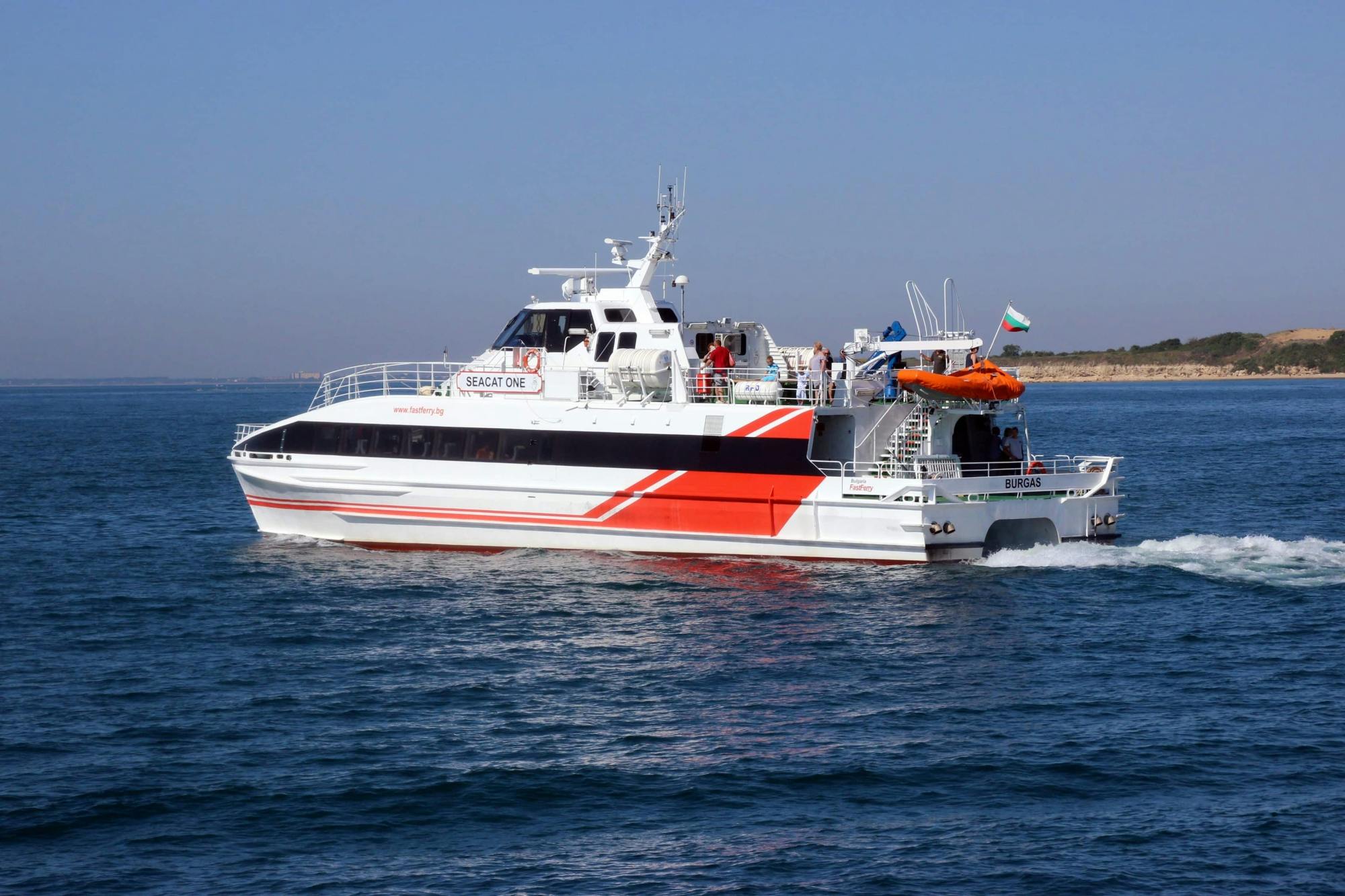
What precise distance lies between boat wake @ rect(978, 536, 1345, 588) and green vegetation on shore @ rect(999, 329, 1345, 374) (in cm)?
12671

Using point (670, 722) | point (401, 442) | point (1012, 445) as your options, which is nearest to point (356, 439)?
point (401, 442)

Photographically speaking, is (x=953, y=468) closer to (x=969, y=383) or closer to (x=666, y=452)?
(x=969, y=383)

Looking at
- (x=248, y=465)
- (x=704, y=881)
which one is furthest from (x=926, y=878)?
(x=248, y=465)

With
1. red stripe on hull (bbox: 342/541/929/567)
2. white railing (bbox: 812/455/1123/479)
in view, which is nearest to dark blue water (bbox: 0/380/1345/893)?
red stripe on hull (bbox: 342/541/929/567)

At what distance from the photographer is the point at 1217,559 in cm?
2142

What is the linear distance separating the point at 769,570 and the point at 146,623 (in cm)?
923

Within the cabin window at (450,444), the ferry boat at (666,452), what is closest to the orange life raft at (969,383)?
the ferry boat at (666,452)

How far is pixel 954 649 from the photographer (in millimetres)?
16359

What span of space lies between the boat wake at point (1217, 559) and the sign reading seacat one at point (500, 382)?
26.9 feet

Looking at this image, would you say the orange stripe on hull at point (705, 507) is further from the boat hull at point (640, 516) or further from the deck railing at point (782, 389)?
the deck railing at point (782, 389)

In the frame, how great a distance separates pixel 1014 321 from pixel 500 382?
29.1 feet

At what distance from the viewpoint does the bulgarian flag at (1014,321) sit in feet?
70.7

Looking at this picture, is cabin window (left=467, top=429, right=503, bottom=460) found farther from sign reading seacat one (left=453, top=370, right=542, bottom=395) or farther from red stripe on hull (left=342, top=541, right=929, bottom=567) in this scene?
red stripe on hull (left=342, top=541, right=929, bottom=567)

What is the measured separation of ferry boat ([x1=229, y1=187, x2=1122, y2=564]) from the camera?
2103 cm
